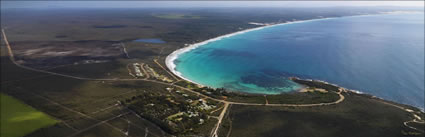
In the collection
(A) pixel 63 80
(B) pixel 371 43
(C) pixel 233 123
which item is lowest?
(C) pixel 233 123

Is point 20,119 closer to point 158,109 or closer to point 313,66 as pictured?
point 158,109

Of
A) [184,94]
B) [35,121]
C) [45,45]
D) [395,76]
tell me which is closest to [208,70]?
[184,94]

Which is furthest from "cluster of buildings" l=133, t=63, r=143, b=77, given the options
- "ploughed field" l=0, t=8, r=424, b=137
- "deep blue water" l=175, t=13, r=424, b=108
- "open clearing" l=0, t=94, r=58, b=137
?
"open clearing" l=0, t=94, r=58, b=137

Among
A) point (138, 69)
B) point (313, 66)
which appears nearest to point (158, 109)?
point (138, 69)

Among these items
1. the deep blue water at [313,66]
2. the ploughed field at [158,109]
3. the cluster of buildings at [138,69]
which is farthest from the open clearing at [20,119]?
the deep blue water at [313,66]

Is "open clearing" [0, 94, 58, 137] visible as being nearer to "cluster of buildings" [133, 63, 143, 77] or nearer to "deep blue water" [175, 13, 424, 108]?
"cluster of buildings" [133, 63, 143, 77]

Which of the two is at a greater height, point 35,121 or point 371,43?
point 371,43

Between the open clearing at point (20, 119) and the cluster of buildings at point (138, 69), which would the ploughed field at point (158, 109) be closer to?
the open clearing at point (20, 119)

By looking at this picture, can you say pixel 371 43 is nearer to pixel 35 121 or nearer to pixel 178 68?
pixel 178 68

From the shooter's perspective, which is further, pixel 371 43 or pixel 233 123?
pixel 371 43
